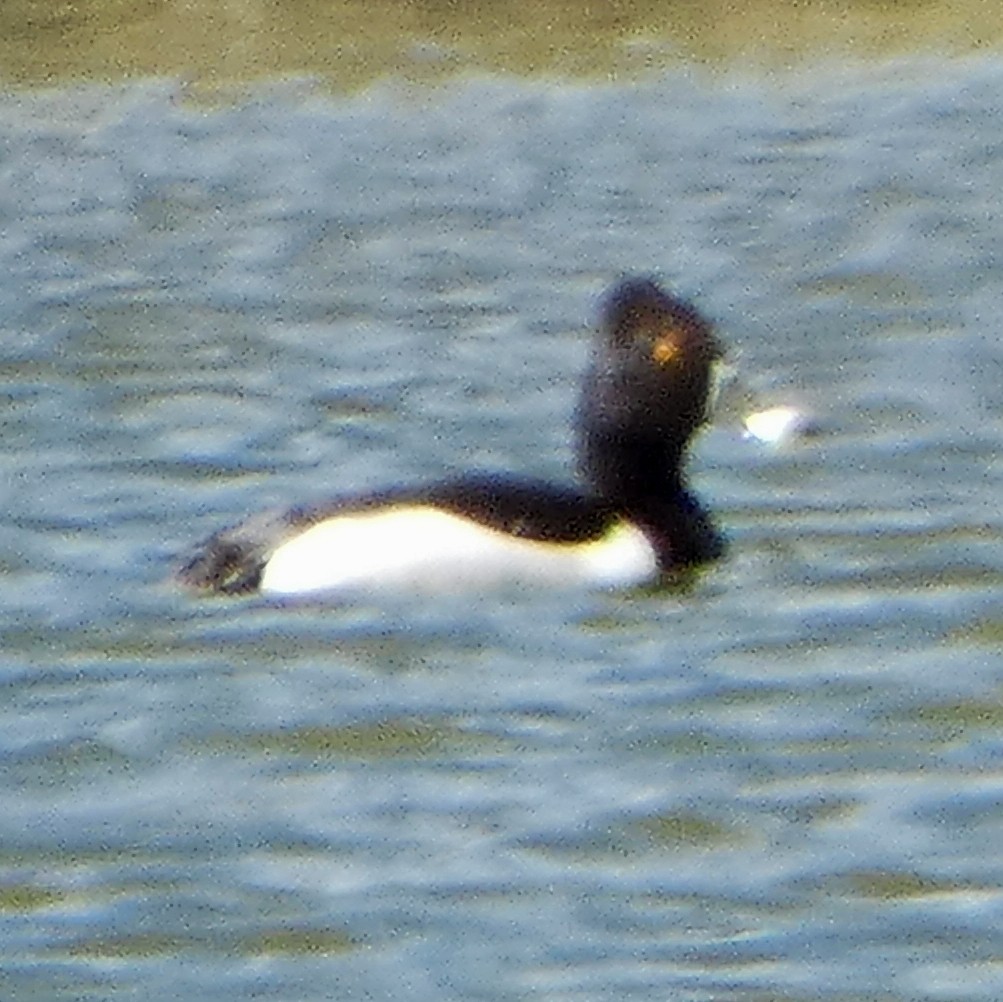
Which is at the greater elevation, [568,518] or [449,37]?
[449,37]

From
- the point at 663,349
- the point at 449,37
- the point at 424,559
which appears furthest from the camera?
the point at 449,37

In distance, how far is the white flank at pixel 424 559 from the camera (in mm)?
8836

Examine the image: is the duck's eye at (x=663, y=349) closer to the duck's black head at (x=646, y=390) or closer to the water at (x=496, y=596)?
the duck's black head at (x=646, y=390)

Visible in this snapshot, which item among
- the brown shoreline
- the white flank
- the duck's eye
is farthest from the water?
the duck's eye

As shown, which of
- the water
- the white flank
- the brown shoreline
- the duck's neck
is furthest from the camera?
the brown shoreline

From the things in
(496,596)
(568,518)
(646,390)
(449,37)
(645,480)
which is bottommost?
(496,596)

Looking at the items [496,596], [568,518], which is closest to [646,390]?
[568,518]

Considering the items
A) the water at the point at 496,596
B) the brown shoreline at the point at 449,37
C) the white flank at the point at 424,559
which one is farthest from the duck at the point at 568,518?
the brown shoreline at the point at 449,37

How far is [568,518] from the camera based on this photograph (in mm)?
9148

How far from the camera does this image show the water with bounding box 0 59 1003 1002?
7.18m

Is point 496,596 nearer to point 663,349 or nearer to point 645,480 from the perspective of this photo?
point 645,480

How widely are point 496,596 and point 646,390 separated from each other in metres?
0.79

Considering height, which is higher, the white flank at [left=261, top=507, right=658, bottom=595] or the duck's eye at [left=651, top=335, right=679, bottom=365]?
the duck's eye at [left=651, top=335, right=679, bottom=365]

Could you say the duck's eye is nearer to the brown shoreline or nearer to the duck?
the duck
